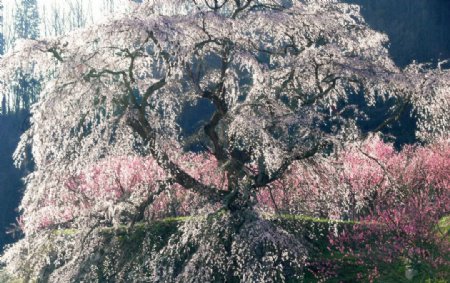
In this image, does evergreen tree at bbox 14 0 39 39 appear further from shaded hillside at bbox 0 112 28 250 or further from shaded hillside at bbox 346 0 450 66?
shaded hillside at bbox 346 0 450 66

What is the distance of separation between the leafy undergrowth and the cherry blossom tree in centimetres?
10

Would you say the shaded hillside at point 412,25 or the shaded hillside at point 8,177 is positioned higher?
the shaded hillside at point 412,25

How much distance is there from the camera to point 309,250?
704cm

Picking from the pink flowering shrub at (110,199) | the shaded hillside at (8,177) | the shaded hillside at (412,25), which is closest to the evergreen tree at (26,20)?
the shaded hillside at (8,177)

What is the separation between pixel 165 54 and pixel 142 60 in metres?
→ 0.76

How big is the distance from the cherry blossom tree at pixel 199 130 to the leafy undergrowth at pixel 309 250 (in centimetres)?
10

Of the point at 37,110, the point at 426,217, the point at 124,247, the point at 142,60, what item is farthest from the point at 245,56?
the point at 426,217

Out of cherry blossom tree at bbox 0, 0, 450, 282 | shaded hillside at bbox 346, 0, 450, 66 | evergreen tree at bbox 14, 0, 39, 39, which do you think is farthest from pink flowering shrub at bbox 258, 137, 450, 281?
evergreen tree at bbox 14, 0, 39, 39

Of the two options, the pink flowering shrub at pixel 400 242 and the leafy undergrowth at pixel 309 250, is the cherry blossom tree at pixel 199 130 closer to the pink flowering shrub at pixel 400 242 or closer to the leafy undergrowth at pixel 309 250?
the leafy undergrowth at pixel 309 250

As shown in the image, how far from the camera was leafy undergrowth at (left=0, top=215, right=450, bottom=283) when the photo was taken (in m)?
6.71

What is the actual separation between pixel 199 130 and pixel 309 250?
81.3 inches

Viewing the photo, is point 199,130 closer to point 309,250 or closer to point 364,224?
point 309,250

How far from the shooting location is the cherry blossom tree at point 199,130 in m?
5.52

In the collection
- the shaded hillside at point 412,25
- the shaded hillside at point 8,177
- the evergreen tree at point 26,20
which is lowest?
the shaded hillside at point 8,177
